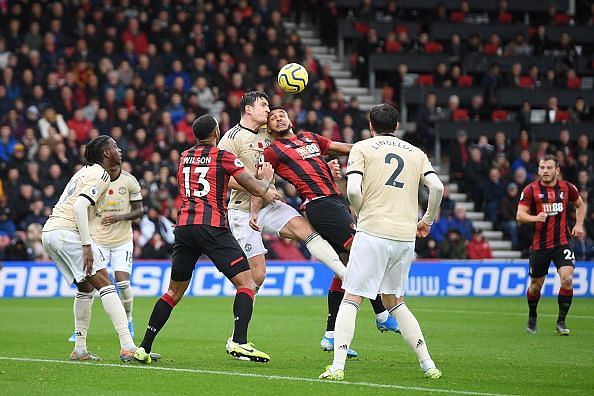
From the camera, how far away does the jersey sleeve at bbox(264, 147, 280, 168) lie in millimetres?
12130

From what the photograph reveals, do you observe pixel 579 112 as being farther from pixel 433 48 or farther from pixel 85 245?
pixel 85 245

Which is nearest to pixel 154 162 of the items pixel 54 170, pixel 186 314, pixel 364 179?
pixel 54 170

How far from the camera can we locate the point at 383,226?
9.62 m

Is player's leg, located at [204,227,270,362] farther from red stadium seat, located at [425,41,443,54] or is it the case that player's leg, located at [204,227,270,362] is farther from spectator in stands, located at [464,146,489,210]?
red stadium seat, located at [425,41,443,54]

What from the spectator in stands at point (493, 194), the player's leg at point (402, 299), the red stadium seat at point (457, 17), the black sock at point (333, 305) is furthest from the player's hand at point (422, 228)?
the red stadium seat at point (457, 17)

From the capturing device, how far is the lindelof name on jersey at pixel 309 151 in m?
12.1

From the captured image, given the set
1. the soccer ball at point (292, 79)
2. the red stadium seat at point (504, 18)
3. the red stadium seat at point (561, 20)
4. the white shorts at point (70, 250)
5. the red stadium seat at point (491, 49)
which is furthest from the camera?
the red stadium seat at point (561, 20)

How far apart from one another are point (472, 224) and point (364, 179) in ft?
59.8

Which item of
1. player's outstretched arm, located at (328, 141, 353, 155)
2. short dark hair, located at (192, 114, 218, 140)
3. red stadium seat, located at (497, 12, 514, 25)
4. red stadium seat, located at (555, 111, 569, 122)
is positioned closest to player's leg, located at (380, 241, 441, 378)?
short dark hair, located at (192, 114, 218, 140)

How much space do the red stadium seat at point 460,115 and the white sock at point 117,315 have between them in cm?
1999

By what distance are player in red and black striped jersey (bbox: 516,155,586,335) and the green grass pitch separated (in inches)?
31.6

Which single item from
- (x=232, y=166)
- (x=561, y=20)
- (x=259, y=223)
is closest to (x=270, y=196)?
(x=232, y=166)

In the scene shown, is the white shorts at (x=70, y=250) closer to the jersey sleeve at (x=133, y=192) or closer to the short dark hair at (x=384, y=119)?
the jersey sleeve at (x=133, y=192)

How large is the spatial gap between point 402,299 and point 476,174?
19.6 m
